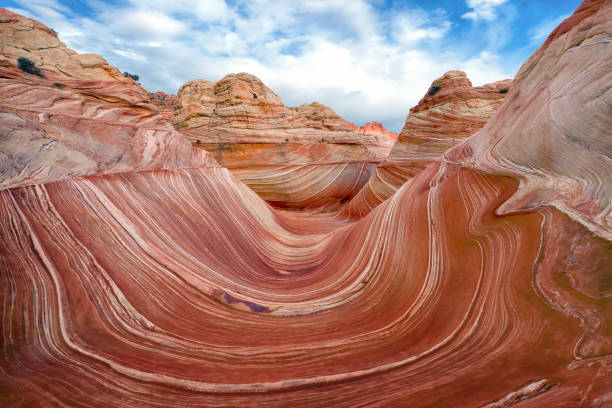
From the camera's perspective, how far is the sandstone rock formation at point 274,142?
18.8 ft

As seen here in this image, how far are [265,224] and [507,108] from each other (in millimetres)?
2417

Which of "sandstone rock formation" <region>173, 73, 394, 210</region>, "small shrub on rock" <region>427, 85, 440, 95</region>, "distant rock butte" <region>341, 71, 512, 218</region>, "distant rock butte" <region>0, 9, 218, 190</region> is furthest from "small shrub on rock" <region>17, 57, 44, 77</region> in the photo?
"small shrub on rock" <region>427, 85, 440, 95</region>

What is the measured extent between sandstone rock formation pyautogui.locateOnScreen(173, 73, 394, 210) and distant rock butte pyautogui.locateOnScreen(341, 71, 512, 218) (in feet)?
4.37

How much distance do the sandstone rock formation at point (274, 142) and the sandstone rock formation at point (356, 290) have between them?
3.64 m

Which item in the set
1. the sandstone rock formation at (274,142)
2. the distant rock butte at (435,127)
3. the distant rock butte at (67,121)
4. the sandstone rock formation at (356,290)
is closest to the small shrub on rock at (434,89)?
A: the distant rock butte at (435,127)

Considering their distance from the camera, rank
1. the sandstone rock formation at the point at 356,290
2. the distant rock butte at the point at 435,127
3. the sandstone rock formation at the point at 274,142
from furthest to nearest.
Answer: the sandstone rock formation at the point at 274,142
the distant rock butte at the point at 435,127
the sandstone rock formation at the point at 356,290

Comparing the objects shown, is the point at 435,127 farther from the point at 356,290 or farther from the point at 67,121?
the point at 67,121

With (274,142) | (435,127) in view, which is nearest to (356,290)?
(435,127)

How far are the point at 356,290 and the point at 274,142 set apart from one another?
210 inches

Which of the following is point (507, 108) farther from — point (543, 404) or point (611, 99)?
point (543, 404)

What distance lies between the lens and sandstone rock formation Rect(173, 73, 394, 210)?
5742 mm

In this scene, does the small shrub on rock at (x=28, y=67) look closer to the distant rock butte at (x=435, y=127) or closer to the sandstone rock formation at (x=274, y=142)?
the sandstone rock formation at (x=274, y=142)

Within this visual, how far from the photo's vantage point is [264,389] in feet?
2.81

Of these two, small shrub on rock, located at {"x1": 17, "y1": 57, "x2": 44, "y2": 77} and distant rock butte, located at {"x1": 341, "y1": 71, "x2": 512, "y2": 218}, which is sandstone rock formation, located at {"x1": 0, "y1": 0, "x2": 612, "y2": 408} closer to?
small shrub on rock, located at {"x1": 17, "y1": 57, "x2": 44, "y2": 77}
